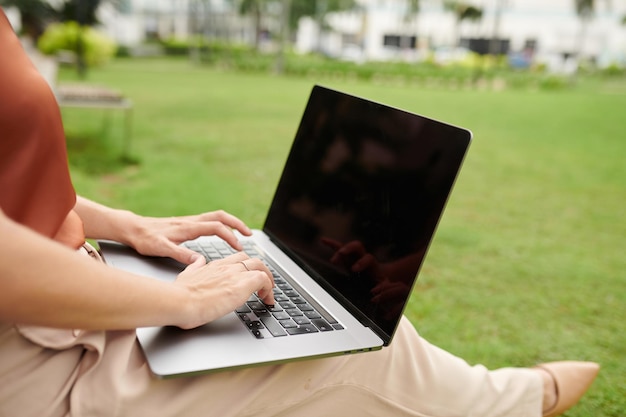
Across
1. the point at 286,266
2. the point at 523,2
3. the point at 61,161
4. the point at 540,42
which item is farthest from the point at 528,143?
the point at 540,42

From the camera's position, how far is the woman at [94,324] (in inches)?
27.7

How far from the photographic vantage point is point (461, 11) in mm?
Result: 33594

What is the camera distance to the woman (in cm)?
70

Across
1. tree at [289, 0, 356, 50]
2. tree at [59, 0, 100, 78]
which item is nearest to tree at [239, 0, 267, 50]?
tree at [289, 0, 356, 50]

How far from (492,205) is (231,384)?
3.83 meters

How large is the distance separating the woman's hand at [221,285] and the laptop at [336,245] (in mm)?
41

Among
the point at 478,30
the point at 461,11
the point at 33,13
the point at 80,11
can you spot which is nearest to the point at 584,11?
the point at 461,11

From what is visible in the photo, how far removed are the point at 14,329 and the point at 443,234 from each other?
3.06m

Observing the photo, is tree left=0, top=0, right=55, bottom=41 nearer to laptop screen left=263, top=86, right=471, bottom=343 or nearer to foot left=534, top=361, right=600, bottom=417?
laptop screen left=263, top=86, right=471, bottom=343

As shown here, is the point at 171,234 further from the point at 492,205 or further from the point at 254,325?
the point at 492,205

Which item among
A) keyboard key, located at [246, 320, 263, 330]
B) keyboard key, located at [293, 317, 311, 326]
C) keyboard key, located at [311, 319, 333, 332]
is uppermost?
keyboard key, located at [246, 320, 263, 330]

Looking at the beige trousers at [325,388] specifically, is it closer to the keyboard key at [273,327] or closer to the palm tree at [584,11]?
the keyboard key at [273,327]

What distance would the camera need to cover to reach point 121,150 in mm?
5430

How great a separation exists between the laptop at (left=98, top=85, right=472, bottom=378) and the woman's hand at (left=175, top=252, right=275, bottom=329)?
41mm
